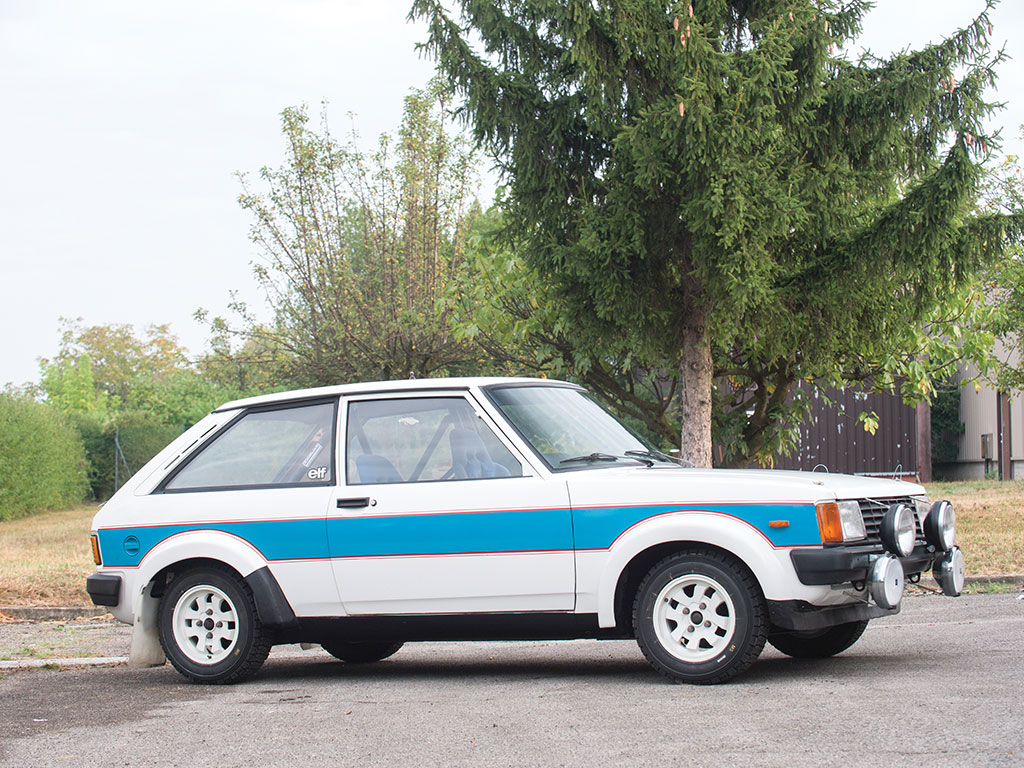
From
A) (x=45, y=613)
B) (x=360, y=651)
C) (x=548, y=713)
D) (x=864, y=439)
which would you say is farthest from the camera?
(x=864, y=439)

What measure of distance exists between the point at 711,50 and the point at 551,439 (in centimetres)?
607

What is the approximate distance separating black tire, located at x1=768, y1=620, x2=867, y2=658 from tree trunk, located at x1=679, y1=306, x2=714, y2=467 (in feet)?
20.3

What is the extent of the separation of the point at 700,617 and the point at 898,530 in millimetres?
1171

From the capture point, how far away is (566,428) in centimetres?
762

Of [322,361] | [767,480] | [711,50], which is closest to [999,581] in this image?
[711,50]

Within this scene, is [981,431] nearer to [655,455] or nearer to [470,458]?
[655,455]

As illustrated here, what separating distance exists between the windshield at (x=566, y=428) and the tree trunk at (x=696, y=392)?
19.9 ft

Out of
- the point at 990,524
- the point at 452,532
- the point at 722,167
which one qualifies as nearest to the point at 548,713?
the point at 452,532

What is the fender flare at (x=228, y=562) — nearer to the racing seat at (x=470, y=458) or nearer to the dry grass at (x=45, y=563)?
the racing seat at (x=470, y=458)

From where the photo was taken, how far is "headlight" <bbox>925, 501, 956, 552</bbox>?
7.20m

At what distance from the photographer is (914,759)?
478 cm

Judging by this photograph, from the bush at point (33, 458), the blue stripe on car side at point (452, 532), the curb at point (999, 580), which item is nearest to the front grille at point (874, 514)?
the blue stripe on car side at point (452, 532)

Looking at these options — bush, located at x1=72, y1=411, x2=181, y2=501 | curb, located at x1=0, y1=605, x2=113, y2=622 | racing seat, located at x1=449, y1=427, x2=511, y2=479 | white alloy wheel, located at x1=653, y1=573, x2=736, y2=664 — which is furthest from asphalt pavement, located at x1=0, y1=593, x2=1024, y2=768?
bush, located at x1=72, y1=411, x2=181, y2=501

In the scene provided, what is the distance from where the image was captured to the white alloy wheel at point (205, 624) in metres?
7.75
